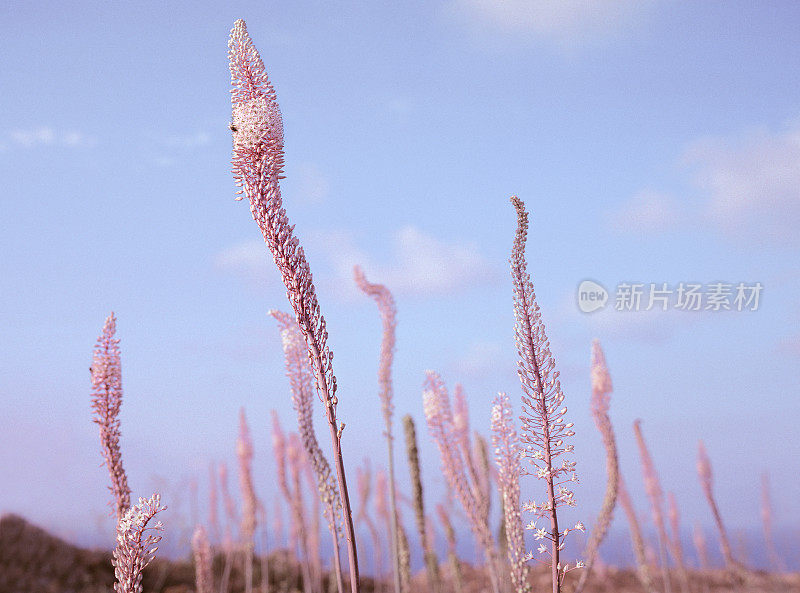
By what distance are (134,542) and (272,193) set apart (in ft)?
5.97

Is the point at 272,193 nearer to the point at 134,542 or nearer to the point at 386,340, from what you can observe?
the point at 134,542

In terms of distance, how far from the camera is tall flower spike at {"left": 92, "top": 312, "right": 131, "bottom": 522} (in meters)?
5.04

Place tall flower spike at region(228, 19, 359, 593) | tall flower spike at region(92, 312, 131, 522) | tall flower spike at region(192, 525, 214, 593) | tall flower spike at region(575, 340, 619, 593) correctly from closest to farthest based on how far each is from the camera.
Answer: tall flower spike at region(228, 19, 359, 593) < tall flower spike at region(92, 312, 131, 522) < tall flower spike at region(575, 340, 619, 593) < tall flower spike at region(192, 525, 214, 593)

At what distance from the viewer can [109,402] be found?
5.13 meters

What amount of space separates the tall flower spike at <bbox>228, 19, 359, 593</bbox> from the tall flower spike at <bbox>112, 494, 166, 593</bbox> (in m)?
0.97

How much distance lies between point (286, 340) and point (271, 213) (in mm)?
3214

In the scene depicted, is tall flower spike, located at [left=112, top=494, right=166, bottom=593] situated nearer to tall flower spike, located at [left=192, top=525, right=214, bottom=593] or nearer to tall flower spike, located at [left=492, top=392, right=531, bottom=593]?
tall flower spike, located at [left=492, top=392, right=531, bottom=593]

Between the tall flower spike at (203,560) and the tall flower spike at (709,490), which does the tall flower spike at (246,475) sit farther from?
the tall flower spike at (709,490)

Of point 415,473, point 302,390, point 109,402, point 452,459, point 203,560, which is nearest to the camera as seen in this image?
point 109,402

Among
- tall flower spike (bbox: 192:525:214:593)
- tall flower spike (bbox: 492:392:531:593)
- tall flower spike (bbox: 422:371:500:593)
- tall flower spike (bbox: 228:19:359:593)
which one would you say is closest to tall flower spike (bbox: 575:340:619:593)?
tall flower spike (bbox: 422:371:500:593)

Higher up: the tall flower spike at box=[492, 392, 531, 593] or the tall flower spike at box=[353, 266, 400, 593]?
the tall flower spike at box=[353, 266, 400, 593]

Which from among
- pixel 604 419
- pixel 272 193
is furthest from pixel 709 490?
pixel 272 193

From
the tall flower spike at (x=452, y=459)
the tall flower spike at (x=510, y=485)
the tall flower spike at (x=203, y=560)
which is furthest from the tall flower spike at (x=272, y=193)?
the tall flower spike at (x=203, y=560)

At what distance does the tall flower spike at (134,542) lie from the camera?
3.70 meters
